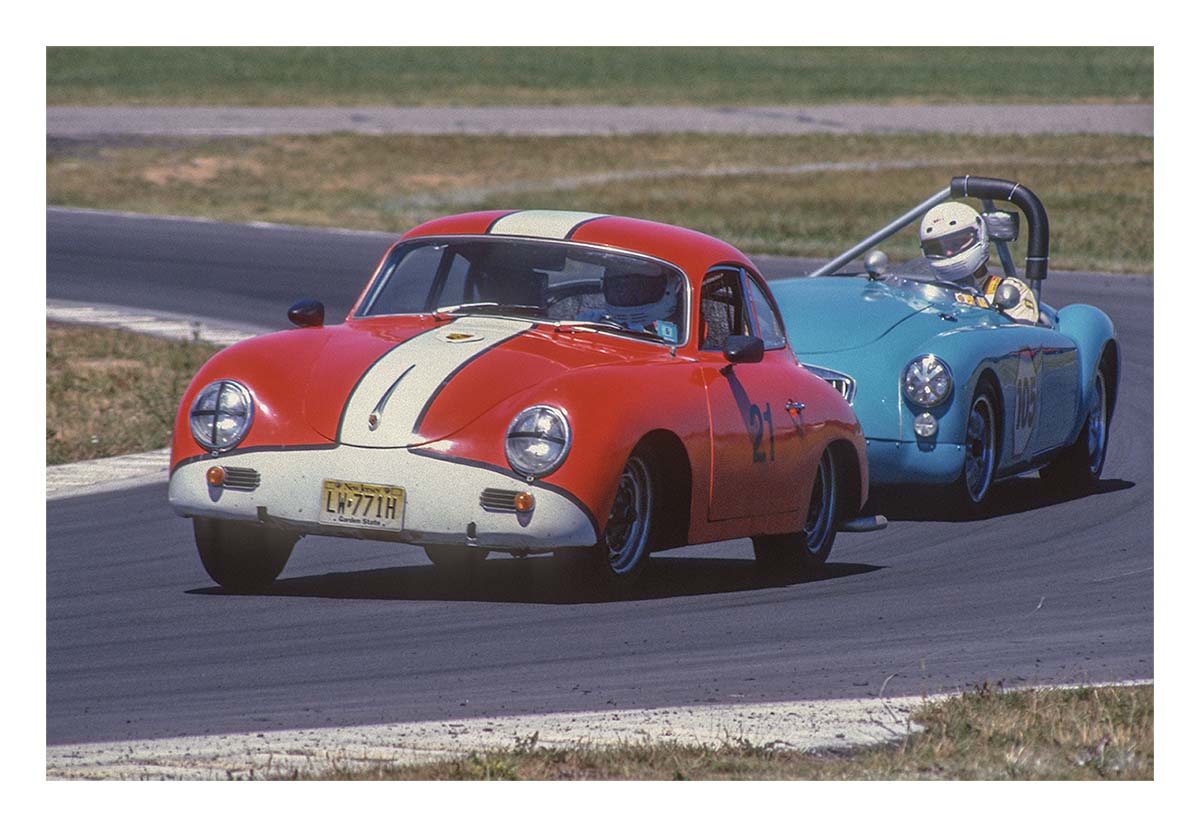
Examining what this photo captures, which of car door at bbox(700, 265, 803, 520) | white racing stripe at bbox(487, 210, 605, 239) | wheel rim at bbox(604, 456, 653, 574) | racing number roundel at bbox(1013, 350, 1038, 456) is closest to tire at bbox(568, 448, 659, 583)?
wheel rim at bbox(604, 456, 653, 574)

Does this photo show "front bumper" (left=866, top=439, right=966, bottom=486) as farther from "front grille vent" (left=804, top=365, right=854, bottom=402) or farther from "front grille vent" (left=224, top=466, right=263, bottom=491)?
"front grille vent" (left=224, top=466, right=263, bottom=491)

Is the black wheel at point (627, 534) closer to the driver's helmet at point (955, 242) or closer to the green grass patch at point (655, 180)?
the driver's helmet at point (955, 242)

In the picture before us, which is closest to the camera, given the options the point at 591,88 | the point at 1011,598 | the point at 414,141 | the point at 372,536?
the point at 372,536

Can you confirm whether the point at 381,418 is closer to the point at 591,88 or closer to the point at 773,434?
the point at 773,434

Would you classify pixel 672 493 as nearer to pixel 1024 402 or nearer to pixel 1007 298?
pixel 1024 402

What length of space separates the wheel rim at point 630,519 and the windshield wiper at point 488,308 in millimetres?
1022

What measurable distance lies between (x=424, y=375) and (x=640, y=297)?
1325 mm

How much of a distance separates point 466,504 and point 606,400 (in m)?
0.68

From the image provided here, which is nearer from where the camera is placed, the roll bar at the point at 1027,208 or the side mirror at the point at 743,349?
the side mirror at the point at 743,349

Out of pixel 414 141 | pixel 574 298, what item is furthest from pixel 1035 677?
pixel 414 141

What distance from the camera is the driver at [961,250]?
12383mm

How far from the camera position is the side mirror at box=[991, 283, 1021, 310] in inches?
482

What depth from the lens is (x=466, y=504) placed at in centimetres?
788

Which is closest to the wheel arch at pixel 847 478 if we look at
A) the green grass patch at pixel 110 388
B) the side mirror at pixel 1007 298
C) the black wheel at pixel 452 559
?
the black wheel at pixel 452 559
